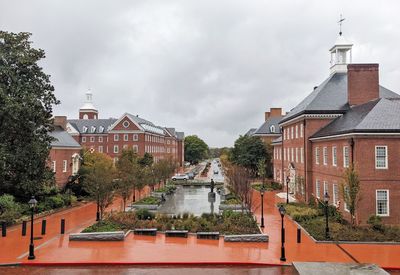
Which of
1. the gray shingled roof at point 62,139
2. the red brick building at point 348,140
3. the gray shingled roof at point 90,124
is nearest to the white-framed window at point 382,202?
the red brick building at point 348,140

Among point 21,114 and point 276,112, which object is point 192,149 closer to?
point 276,112

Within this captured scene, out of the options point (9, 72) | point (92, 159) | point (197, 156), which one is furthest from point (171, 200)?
point (197, 156)

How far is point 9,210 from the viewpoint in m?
25.1

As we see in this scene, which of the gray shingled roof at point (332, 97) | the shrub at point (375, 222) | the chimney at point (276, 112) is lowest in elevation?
the shrub at point (375, 222)

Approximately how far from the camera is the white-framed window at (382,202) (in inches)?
917

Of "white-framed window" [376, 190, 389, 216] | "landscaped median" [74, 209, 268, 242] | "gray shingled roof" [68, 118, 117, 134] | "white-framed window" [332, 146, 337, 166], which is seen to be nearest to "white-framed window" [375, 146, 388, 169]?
"white-framed window" [376, 190, 389, 216]

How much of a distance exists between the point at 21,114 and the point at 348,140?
22.7 m

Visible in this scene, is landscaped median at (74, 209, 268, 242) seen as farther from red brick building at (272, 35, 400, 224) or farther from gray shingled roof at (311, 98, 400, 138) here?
gray shingled roof at (311, 98, 400, 138)

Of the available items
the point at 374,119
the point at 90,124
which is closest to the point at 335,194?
the point at 374,119

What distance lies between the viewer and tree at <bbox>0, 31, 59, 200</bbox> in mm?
25953

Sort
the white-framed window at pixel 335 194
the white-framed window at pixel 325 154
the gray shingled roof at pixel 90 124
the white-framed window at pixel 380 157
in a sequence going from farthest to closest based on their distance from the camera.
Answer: the gray shingled roof at pixel 90 124
the white-framed window at pixel 325 154
the white-framed window at pixel 335 194
the white-framed window at pixel 380 157

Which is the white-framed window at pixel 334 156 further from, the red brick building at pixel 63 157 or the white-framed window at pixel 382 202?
the red brick building at pixel 63 157

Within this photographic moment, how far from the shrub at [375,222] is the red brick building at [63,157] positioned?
2897cm

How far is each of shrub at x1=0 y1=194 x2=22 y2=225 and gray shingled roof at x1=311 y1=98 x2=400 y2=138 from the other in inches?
895
